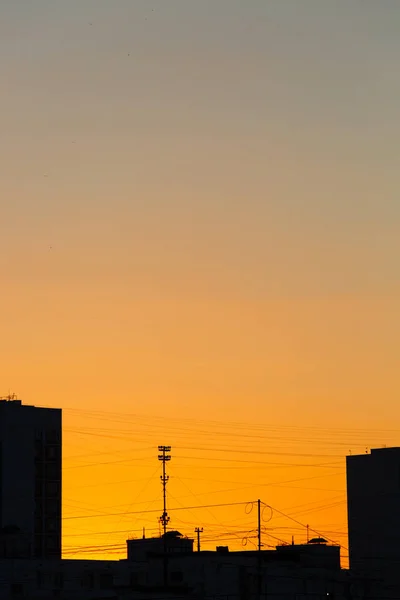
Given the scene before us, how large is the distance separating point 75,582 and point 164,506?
56.5 feet

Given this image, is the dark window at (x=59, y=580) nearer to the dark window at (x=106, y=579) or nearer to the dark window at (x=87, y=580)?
the dark window at (x=87, y=580)

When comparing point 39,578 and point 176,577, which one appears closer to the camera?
point 176,577

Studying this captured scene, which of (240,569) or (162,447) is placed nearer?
(240,569)

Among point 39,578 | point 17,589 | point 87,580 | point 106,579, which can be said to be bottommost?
point 17,589

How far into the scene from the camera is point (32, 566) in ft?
565

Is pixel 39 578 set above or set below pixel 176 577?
above

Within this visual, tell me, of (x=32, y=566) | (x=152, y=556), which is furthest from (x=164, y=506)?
(x=32, y=566)

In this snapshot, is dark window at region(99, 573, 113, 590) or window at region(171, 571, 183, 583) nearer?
window at region(171, 571, 183, 583)

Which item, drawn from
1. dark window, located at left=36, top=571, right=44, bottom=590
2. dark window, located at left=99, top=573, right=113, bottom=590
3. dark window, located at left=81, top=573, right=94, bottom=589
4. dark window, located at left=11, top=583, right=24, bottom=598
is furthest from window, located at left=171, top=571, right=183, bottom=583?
dark window, located at left=11, top=583, right=24, bottom=598

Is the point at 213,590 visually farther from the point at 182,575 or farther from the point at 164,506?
the point at 164,506

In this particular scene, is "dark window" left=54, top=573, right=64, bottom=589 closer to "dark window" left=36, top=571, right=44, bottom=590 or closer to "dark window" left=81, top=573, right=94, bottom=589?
"dark window" left=36, top=571, right=44, bottom=590

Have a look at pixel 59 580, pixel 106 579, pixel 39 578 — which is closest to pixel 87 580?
pixel 106 579

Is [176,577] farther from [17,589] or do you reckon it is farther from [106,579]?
[17,589]

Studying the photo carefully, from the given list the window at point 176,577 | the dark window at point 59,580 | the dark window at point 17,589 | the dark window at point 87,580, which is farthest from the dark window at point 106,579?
the dark window at point 17,589
